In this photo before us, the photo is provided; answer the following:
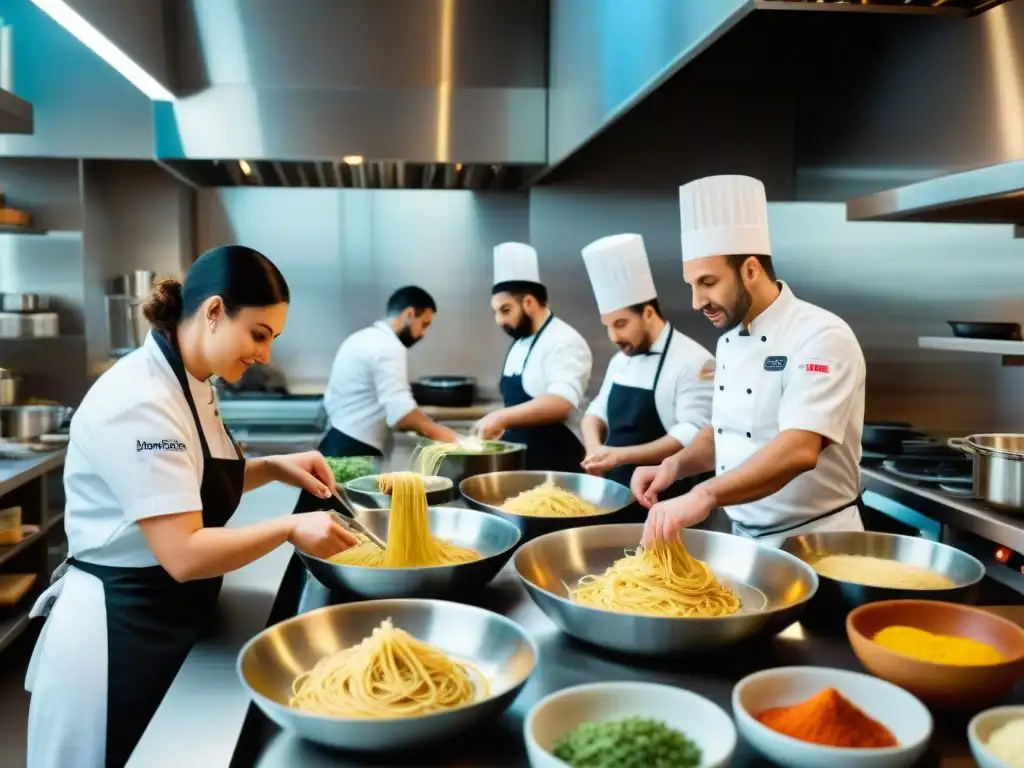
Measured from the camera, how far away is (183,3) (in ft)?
14.5

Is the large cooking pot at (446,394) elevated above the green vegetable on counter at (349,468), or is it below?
above

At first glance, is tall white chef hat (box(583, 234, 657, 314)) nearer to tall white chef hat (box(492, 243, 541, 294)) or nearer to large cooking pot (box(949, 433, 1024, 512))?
tall white chef hat (box(492, 243, 541, 294))

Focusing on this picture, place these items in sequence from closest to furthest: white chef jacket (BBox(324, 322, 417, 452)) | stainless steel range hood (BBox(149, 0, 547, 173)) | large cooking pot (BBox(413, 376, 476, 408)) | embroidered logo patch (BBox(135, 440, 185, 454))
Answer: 1. embroidered logo patch (BBox(135, 440, 185, 454))
2. white chef jacket (BBox(324, 322, 417, 452))
3. stainless steel range hood (BBox(149, 0, 547, 173))
4. large cooking pot (BBox(413, 376, 476, 408))

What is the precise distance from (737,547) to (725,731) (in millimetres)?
708

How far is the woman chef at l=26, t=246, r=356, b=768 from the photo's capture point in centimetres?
156

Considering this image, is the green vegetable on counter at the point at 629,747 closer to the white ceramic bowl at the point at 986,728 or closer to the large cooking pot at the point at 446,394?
the white ceramic bowl at the point at 986,728

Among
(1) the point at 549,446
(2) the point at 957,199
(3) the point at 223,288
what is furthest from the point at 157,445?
(1) the point at 549,446

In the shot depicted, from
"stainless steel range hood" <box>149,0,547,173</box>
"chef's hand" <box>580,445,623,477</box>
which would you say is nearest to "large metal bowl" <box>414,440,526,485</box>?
"chef's hand" <box>580,445,623,477</box>

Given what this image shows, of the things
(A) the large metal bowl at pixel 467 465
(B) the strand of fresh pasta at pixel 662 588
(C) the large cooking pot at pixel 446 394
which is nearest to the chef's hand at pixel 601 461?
(A) the large metal bowl at pixel 467 465

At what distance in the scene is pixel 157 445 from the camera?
159 cm

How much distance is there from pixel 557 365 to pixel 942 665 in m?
2.91

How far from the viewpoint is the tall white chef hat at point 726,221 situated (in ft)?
7.64

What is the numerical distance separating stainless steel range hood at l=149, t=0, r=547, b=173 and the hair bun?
2718mm

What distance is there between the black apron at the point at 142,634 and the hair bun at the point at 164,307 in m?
0.04
